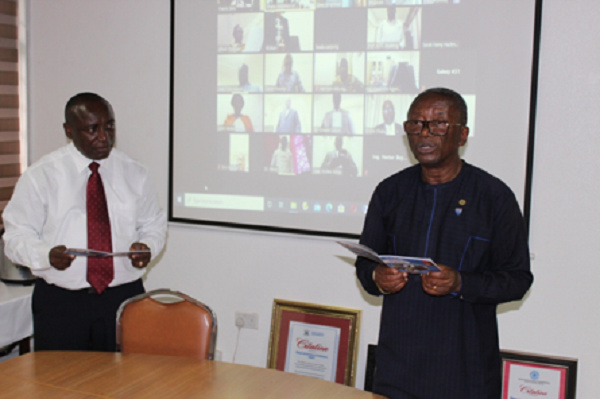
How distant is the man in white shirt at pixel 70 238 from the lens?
2.74m

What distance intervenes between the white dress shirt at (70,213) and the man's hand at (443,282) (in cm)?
153

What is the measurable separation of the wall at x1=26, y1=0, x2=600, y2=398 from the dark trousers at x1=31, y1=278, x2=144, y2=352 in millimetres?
1061

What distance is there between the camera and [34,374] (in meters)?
2.09

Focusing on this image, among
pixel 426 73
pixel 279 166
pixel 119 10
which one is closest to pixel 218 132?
pixel 279 166

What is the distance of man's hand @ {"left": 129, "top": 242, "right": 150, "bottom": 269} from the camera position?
2.80 metres

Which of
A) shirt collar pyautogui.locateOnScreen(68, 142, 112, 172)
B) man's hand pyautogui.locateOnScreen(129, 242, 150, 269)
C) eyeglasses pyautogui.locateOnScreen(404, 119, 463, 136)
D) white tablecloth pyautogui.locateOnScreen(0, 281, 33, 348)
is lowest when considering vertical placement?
white tablecloth pyautogui.locateOnScreen(0, 281, 33, 348)

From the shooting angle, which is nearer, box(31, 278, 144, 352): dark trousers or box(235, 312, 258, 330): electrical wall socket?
box(31, 278, 144, 352): dark trousers

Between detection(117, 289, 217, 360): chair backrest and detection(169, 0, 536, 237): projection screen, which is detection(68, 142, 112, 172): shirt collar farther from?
detection(169, 0, 536, 237): projection screen

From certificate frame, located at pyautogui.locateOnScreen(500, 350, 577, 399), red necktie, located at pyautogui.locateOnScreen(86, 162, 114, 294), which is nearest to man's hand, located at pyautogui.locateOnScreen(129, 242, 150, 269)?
red necktie, located at pyautogui.locateOnScreen(86, 162, 114, 294)

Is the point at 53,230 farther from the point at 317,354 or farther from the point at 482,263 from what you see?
the point at 482,263

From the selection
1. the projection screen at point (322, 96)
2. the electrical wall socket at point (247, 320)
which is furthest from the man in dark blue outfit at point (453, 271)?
the electrical wall socket at point (247, 320)

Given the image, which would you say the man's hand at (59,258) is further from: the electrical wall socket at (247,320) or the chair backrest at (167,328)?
the electrical wall socket at (247,320)

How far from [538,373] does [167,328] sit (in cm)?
191

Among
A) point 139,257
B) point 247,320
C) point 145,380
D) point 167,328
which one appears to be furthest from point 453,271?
point 247,320
